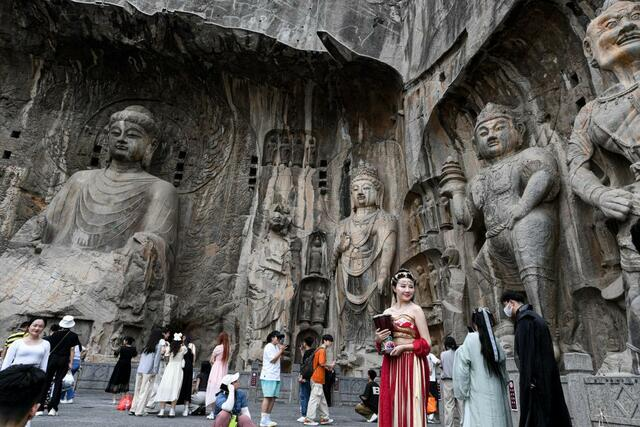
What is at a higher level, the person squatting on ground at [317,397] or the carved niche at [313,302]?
the carved niche at [313,302]

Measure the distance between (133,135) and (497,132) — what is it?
7.85 meters

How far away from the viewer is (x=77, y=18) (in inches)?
396

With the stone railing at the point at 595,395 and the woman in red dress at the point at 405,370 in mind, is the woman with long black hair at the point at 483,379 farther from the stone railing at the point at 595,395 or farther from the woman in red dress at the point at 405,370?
the stone railing at the point at 595,395

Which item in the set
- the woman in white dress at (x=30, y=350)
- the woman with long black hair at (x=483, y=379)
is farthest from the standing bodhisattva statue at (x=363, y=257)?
the woman in white dress at (x=30, y=350)

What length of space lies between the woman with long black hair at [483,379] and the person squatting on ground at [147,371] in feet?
10.4

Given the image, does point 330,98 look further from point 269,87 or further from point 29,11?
point 29,11

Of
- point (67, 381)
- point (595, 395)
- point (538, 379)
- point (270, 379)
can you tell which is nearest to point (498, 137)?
point (595, 395)

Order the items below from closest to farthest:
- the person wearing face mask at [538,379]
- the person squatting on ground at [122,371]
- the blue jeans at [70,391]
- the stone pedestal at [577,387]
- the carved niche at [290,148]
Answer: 1. the person wearing face mask at [538,379]
2. the stone pedestal at [577,387]
3. the blue jeans at [70,391]
4. the person squatting on ground at [122,371]
5. the carved niche at [290,148]

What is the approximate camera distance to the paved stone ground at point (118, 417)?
4.02 metres

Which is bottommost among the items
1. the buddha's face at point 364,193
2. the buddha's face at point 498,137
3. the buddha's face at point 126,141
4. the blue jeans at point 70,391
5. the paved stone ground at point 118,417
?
the paved stone ground at point 118,417

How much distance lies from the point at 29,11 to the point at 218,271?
22.4ft

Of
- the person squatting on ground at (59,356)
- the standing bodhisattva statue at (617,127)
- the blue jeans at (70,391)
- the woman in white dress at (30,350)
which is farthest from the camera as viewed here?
the blue jeans at (70,391)

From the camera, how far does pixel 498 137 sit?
6250mm

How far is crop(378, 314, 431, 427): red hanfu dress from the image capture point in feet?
8.53
